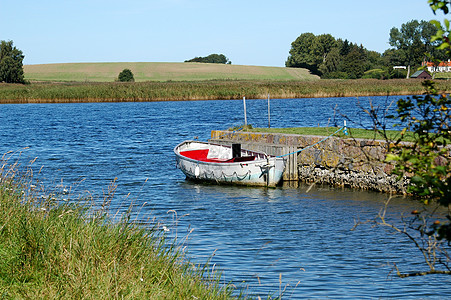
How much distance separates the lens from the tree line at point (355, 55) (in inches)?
5212

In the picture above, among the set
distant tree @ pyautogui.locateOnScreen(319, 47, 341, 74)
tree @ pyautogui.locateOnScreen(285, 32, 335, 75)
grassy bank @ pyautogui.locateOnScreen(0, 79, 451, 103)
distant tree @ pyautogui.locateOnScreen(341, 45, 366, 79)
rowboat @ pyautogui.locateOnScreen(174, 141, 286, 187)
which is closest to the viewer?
rowboat @ pyautogui.locateOnScreen(174, 141, 286, 187)

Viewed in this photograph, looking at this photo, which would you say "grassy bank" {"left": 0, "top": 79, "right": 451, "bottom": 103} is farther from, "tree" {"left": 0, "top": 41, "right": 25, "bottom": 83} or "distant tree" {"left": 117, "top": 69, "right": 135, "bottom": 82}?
"distant tree" {"left": 117, "top": 69, "right": 135, "bottom": 82}

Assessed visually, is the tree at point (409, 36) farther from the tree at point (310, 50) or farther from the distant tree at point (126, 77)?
the distant tree at point (126, 77)

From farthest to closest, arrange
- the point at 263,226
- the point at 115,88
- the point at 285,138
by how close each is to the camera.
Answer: the point at 115,88 → the point at 285,138 → the point at 263,226

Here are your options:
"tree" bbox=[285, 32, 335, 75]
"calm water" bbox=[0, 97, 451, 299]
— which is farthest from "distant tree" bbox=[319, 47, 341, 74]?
"calm water" bbox=[0, 97, 451, 299]

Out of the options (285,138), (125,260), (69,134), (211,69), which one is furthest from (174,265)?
(211,69)

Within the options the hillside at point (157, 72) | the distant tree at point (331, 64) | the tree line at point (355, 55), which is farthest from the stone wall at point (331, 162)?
the distant tree at point (331, 64)

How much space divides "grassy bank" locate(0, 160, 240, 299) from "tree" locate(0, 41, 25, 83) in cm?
9642

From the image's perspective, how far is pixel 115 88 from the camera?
2817 inches

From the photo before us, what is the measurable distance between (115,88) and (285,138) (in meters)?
54.6

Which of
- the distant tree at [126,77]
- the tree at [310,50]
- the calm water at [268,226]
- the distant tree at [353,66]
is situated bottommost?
the calm water at [268,226]

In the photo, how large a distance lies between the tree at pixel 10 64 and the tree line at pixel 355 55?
6843cm

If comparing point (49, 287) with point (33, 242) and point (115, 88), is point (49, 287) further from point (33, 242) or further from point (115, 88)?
point (115, 88)

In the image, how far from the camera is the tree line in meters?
132
